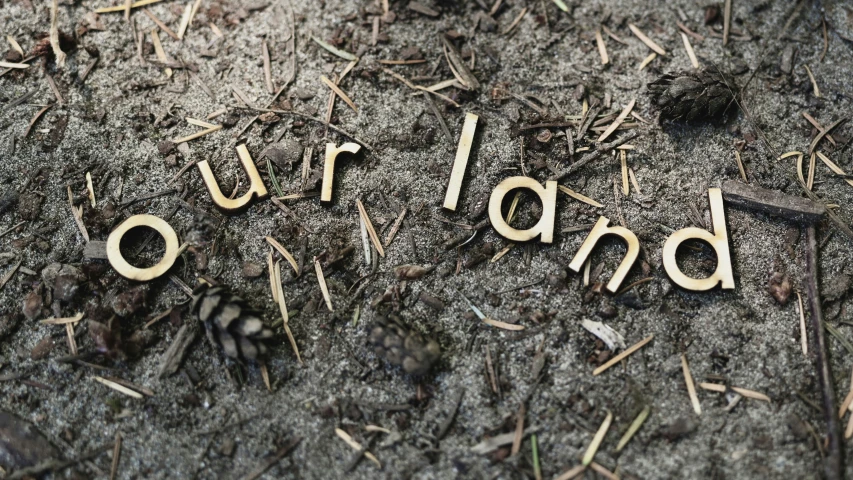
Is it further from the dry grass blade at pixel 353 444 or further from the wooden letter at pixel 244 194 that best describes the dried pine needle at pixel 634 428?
the wooden letter at pixel 244 194

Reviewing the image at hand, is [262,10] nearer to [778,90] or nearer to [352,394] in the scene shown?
[352,394]

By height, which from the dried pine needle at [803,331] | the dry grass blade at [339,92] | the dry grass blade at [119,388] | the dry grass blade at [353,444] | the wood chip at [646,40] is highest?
the wood chip at [646,40]

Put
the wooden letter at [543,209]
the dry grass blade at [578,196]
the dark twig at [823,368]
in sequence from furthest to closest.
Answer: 1. the dry grass blade at [578,196]
2. the wooden letter at [543,209]
3. the dark twig at [823,368]

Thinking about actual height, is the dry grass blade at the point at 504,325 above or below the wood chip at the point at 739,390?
below

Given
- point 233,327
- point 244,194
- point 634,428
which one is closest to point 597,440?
point 634,428

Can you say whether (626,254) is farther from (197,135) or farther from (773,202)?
(197,135)

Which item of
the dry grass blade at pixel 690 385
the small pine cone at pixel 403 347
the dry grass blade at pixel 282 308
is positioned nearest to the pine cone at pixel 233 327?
the dry grass blade at pixel 282 308

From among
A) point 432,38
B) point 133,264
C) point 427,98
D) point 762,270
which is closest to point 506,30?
point 432,38
